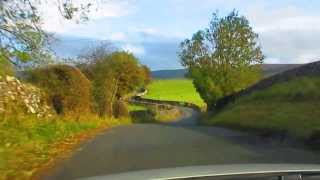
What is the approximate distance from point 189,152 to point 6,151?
15.6 ft

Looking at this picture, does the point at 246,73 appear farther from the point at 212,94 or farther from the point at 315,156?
the point at 315,156

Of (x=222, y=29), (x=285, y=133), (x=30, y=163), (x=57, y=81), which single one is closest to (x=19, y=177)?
(x=30, y=163)

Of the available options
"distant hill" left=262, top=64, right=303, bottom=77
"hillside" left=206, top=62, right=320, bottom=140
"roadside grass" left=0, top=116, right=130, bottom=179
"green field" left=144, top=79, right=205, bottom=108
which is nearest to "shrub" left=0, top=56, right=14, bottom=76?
"roadside grass" left=0, top=116, right=130, bottom=179

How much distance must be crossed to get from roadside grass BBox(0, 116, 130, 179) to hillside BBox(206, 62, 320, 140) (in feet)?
25.0

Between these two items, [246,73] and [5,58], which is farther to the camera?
[246,73]

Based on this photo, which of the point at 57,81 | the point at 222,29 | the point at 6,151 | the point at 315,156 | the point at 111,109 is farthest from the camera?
the point at 222,29

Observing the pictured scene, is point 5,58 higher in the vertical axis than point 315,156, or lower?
higher

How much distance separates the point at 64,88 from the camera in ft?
128

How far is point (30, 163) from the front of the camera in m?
15.8

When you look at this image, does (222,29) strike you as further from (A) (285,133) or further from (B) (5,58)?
(B) (5,58)

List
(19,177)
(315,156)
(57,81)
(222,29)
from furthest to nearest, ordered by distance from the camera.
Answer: (222,29)
(57,81)
(315,156)
(19,177)

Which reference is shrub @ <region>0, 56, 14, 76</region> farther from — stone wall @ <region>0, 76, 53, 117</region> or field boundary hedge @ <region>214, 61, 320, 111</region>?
field boundary hedge @ <region>214, 61, 320, 111</region>

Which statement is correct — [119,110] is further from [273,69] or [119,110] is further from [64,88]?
[273,69]

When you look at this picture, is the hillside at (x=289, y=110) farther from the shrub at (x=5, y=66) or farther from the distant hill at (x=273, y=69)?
the distant hill at (x=273, y=69)
